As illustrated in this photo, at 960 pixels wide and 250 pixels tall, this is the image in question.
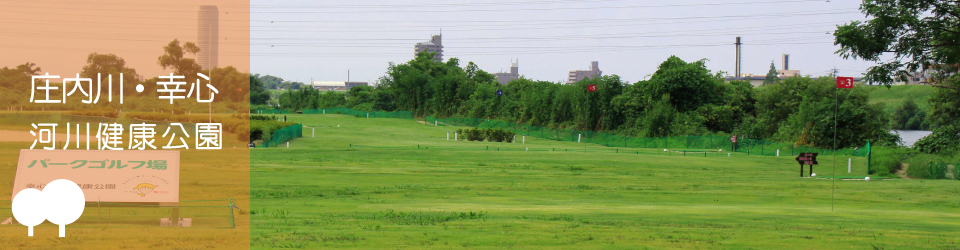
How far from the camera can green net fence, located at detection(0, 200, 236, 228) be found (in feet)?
46.5

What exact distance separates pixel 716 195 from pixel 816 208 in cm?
439

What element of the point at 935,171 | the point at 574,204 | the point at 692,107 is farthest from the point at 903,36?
the point at 692,107

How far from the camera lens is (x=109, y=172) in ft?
43.9

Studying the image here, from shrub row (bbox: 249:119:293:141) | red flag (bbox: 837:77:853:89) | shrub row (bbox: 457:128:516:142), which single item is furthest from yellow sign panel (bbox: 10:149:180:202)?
shrub row (bbox: 457:128:516:142)

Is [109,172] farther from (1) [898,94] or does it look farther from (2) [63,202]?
(1) [898,94]

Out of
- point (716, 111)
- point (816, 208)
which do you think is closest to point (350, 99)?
point (716, 111)

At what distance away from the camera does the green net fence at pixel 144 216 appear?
1418cm

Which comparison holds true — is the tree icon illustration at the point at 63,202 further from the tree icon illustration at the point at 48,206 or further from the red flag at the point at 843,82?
the red flag at the point at 843,82

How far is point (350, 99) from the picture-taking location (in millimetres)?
141500

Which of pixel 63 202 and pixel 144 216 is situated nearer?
pixel 63 202

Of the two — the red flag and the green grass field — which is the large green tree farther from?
the green grass field

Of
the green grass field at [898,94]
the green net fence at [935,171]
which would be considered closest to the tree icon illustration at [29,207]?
the green net fence at [935,171]

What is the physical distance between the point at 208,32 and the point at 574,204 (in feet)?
177

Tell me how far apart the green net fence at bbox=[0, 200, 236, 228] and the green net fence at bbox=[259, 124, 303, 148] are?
3098 cm
